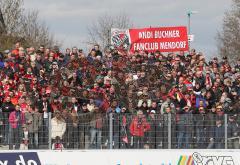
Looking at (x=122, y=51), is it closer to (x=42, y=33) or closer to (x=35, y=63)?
(x=35, y=63)

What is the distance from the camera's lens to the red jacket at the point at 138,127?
21.5 m

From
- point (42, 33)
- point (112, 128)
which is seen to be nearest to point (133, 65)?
point (112, 128)

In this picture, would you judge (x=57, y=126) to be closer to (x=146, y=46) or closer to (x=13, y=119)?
(x=13, y=119)

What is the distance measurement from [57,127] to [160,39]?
456 inches

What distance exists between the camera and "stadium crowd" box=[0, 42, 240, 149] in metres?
21.2

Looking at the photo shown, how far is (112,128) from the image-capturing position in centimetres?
2158

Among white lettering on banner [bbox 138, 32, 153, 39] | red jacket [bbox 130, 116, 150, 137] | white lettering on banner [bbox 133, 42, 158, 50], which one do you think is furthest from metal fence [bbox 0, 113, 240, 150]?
white lettering on banner [bbox 138, 32, 153, 39]

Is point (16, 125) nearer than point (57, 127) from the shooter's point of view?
Yes

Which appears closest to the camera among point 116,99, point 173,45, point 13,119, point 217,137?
point 13,119

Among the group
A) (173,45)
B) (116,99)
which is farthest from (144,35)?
(116,99)

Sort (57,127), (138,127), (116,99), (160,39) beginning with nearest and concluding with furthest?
(57,127), (138,127), (116,99), (160,39)

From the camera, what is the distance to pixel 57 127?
2127 cm

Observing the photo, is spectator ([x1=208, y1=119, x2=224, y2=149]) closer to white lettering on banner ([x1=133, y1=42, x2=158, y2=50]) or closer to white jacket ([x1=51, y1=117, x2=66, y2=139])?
white jacket ([x1=51, y1=117, x2=66, y2=139])

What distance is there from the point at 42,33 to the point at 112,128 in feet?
121
